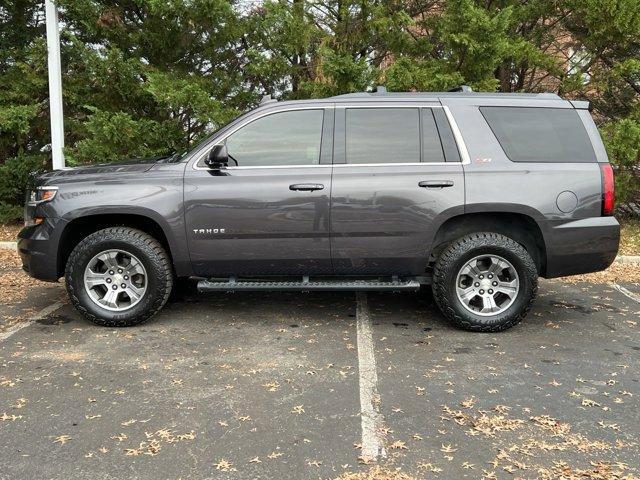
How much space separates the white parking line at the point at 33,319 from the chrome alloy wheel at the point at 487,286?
12.5ft

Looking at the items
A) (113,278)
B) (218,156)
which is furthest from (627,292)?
(113,278)

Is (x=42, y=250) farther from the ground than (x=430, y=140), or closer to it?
closer to it

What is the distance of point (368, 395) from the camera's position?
3715 millimetres

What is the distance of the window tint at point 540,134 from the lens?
16.1 ft

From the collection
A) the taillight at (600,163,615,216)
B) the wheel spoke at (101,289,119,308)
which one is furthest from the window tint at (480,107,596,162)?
the wheel spoke at (101,289,119,308)

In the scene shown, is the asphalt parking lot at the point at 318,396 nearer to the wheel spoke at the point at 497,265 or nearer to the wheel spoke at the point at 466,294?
the wheel spoke at the point at 466,294

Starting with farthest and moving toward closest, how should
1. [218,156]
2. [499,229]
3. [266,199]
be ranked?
1. [499,229]
2. [266,199]
3. [218,156]

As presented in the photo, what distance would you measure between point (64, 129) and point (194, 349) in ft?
20.7

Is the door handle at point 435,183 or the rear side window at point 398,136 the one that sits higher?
the rear side window at point 398,136

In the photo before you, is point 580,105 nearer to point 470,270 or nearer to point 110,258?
point 470,270

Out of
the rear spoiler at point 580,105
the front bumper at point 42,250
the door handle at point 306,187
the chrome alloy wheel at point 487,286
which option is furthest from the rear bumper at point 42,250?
the rear spoiler at point 580,105

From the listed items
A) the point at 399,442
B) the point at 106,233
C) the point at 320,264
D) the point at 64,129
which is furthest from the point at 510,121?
the point at 64,129

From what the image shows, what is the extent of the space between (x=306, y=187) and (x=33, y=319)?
2.82 m

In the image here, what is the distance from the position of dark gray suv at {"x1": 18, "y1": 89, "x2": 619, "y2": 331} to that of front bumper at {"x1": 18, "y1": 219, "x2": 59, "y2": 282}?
1cm
